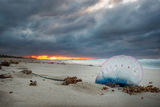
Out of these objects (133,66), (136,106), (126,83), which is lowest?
(136,106)

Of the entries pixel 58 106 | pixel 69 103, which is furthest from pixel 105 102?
pixel 58 106

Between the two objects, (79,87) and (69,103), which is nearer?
(69,103)

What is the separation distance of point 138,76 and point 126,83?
0.47 metres

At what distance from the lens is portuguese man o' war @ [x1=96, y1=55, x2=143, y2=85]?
380cm

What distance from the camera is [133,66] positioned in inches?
152

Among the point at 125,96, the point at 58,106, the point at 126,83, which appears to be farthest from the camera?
the point at 126,83

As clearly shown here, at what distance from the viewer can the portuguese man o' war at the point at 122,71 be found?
3.80 m

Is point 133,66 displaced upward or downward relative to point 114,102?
upward

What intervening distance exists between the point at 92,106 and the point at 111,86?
1628 mm

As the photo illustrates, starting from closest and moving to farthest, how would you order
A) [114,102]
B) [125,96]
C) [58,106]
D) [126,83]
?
[58,106] < [114,102] < [125,96] < [126,83]

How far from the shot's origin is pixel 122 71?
384 centimetres

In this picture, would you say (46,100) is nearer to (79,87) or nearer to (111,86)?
(79,87)

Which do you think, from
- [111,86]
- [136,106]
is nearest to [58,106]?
[136,106]

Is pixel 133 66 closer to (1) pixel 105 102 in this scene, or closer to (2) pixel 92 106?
(1) pixel 105 102
